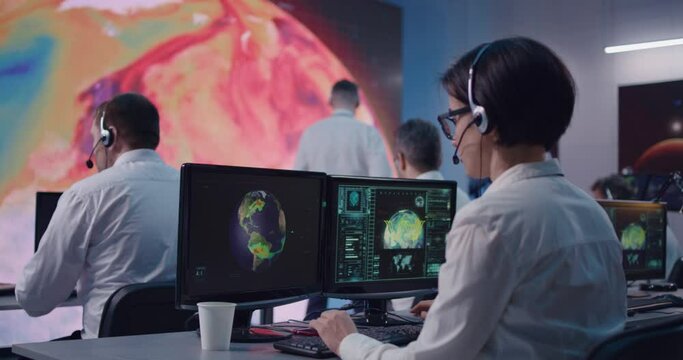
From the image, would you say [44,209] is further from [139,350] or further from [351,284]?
[139,350]

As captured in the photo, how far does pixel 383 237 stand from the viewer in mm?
2465

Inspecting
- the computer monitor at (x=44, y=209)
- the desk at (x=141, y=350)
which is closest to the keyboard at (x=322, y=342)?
the desk at (x=141, y=350)

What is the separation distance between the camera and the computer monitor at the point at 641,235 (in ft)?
12.0

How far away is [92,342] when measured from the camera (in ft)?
6.33

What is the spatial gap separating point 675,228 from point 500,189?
502cm

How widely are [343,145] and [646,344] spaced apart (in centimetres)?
373

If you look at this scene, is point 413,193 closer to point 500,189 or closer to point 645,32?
point 500,189

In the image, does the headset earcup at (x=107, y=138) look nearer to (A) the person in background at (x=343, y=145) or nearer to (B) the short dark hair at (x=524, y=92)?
(B) the short dark hair at (x=524, y=92)

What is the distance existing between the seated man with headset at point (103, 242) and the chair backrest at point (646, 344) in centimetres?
164

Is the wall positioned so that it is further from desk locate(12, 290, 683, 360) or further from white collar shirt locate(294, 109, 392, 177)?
desk locate(12, 290, 683, 360)

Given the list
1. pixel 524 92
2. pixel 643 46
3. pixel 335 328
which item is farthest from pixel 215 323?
pixel 643 46

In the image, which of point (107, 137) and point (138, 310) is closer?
point (138, 310)

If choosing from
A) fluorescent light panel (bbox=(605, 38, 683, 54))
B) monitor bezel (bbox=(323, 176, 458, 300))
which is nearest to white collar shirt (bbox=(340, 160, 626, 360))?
monitor bezel (bbox=(323, 176, 458, 300))

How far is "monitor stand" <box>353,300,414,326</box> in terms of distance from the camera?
7.91 ft
